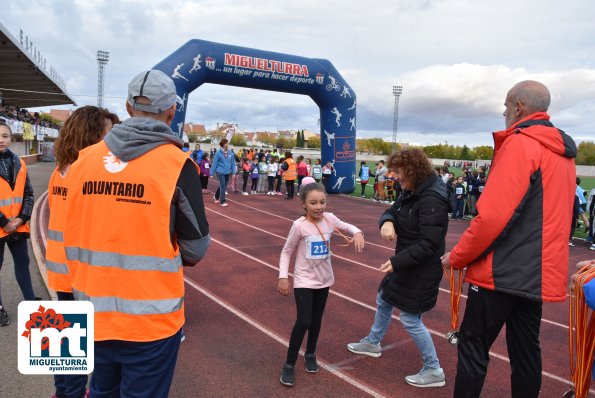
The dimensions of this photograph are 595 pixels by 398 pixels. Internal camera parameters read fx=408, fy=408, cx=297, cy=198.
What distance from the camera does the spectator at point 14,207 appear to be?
375 cm

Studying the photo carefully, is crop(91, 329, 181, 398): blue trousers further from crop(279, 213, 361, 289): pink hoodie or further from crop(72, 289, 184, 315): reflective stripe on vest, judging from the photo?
crop(279, 213, 361, 289): pink hoodie

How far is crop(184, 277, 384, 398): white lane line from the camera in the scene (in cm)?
331

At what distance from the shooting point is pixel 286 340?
162 inches

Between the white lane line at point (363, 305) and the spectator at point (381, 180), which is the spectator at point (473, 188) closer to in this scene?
the spectator at point (381, 180)

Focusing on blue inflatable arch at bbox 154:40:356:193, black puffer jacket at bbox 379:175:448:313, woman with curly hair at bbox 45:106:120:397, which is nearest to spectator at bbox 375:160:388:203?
blue inflatable arch at bbox 154:40:356:193

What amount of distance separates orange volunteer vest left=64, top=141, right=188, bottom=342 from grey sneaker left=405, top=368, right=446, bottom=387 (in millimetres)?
2426

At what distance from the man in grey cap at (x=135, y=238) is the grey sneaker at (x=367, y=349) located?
249cm

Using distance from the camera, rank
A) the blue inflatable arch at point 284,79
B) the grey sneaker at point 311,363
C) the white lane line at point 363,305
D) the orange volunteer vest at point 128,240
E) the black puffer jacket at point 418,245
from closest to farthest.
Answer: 1. the orange volunteer vest at point 128,240
2. the black puffer jacket at point 418,245
3. the grey sneaker at point 311,363
4. the white lane line at point 363,305
5. the blue inflatable arch at point 284,79

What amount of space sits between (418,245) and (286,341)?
1.81 metres

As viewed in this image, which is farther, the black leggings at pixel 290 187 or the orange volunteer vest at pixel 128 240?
the black leggings at pixel 290 187

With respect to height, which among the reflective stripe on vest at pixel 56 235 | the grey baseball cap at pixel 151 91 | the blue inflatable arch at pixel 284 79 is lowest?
the reflective stripe on vest at pixel 56 235

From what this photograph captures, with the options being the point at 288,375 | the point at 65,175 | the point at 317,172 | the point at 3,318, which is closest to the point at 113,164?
the point at 65,175

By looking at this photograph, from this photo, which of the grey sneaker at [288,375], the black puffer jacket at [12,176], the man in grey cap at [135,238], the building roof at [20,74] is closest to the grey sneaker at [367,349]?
the grey sneaker at [288,375]

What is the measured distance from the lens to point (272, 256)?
294 inches
